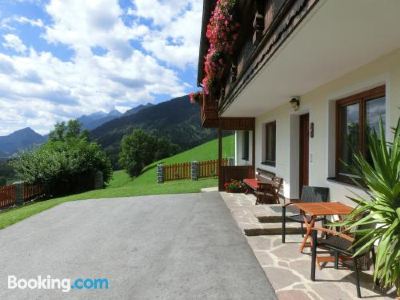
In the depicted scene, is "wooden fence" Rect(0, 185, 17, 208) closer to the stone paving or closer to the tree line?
the tree line

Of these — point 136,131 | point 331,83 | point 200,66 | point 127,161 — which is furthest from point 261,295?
point 136,131

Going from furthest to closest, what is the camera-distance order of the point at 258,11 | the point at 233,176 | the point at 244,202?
the point at 233,176 < the point at 244,202 < the point at 258,11

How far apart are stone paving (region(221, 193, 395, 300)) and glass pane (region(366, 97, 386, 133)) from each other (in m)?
2.04

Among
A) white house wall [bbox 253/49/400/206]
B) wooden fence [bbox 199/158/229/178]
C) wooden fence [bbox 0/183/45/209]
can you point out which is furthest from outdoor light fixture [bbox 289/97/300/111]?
wooden fence [bbox 0/183/45/209]

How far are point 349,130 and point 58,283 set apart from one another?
16.2 ft

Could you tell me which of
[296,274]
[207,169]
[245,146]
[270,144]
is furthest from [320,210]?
[207,169]

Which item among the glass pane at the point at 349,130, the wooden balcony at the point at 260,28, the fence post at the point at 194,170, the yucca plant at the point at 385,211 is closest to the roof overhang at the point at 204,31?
the wooden balcony at the point at 260,28

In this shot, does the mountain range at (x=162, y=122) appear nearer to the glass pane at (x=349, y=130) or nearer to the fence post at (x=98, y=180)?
the fence post at (x=98, y=180)

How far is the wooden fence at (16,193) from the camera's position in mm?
14563

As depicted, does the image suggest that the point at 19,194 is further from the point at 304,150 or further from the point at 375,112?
the point at 375,112

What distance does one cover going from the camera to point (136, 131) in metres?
54.2

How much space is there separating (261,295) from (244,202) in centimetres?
505

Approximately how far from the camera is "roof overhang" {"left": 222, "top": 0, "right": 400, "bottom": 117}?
2.55m

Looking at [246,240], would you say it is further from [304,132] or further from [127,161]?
[127,161]
